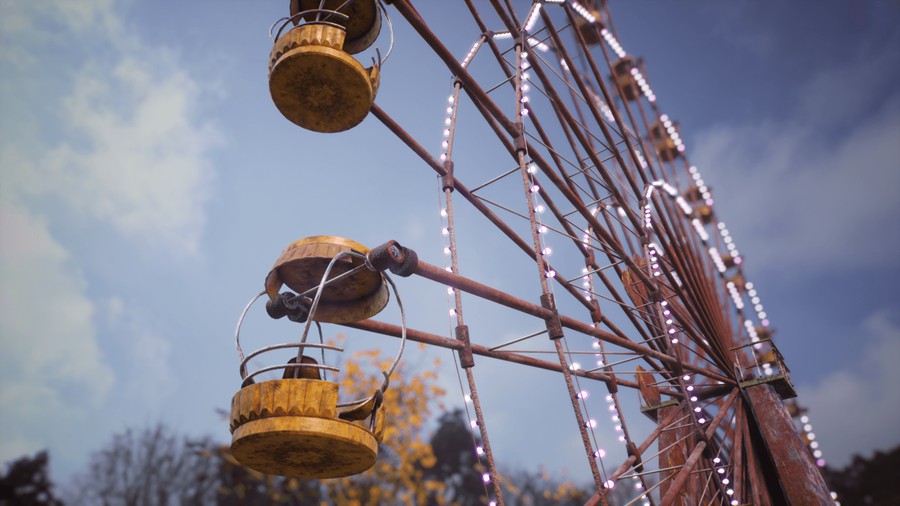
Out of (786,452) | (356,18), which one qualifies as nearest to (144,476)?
(786,452)

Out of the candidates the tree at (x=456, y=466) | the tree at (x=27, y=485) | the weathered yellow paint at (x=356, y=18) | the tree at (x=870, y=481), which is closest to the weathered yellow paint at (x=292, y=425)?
the weathered yellow paint at (x=356, y=18)

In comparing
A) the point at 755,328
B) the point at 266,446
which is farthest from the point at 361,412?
the point at 755,328

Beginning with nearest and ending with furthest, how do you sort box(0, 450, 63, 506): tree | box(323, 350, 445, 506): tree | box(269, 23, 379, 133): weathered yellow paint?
box(269, 23, 379, 133): weathered yellow paint, box(323, 350, 445, 506): tree, box(0, 450, 63, 506): tree

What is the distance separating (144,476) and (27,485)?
15.1 feet

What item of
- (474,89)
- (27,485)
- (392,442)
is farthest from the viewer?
(27,485)

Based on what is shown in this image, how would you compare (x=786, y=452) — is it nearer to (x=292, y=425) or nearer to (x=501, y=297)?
(x=501, y=297)

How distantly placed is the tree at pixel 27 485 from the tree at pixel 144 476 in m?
1.13

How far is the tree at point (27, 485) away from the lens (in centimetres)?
2142

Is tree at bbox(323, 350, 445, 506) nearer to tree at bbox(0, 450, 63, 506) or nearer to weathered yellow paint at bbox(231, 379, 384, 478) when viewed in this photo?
weathered yellow paint at bbox(231, 379, 384, 478)

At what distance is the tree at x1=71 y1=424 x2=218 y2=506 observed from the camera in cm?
2167

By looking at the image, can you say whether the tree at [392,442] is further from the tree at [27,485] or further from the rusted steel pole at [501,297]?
the tree at [27,485]

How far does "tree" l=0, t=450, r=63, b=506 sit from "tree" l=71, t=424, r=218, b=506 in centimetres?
113

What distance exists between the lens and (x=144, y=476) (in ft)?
73.1

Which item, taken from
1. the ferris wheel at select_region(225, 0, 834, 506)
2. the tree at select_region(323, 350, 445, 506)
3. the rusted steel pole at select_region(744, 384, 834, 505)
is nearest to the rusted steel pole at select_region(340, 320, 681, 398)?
A: the ferris wheel at select_region(225, 0, 834, 506)
